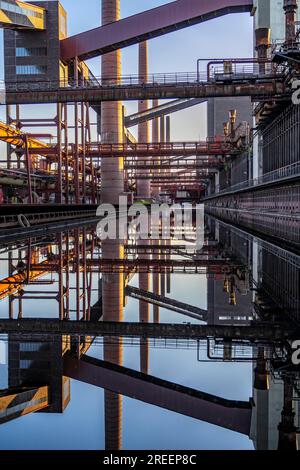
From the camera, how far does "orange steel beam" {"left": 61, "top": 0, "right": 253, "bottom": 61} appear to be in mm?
31016

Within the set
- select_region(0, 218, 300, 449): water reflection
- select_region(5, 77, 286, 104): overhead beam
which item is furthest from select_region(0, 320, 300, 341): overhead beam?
select_region(5, 77, 286, 104): overhead beam

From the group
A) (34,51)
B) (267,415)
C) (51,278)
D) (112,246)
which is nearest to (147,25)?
(34,51)

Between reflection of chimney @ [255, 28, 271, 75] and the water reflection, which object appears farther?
reflection of chimney @ [255, 28, 271, 75]

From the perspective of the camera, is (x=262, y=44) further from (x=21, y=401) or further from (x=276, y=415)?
(x=21, y=401)

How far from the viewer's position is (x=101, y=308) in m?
6.48

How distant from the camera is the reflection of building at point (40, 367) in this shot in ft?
11.5

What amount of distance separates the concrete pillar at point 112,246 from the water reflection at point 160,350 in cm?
2

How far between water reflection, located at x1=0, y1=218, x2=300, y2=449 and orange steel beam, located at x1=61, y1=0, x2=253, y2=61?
25495 mm

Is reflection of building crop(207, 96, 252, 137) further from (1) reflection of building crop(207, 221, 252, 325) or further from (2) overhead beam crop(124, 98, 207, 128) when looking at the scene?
(1) reflection of building crop(207, 221, 252, 325)

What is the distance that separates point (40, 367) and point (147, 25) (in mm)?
30584

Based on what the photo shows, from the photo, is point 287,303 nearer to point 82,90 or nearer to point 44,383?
point 44,383

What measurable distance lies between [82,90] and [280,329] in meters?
16.1

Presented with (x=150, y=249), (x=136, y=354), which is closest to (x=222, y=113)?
(x=150, y=249)

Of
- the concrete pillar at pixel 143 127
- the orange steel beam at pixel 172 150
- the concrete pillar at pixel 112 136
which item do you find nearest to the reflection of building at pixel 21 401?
the orange steel beam at pixel 172 150
